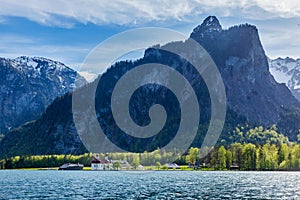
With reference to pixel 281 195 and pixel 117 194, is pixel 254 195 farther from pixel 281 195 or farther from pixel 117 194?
pixel 117 194

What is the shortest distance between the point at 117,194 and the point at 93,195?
5.01 meters

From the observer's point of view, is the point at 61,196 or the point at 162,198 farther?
the point at 61,196

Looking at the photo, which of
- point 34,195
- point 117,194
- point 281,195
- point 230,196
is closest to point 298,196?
point 281,195

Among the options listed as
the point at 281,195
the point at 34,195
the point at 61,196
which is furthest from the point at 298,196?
the point at 34,195

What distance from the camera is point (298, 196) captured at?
90.0 meters

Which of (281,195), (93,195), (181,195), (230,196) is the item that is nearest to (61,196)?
(93,195)

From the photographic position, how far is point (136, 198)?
8731 cm

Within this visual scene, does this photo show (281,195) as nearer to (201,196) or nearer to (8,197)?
(201,196)

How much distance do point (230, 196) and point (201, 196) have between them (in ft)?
18.8

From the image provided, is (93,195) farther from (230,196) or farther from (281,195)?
(281,195)

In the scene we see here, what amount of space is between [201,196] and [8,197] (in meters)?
38.1

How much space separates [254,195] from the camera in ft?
303

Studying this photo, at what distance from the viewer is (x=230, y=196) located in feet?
297

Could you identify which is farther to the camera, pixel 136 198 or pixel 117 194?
pixel 117 194
